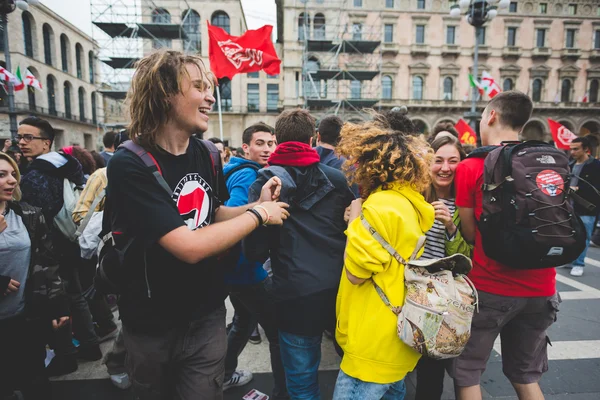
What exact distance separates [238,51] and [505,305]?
8114 mm

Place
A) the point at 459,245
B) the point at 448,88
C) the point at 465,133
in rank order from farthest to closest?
the point at 448,88
the point at 465,133
the point at 459,245

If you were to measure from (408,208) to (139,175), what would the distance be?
1.24 metres

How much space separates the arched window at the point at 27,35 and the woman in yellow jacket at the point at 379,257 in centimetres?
3822

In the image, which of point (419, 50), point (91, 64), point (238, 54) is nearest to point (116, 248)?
point (238, 54)

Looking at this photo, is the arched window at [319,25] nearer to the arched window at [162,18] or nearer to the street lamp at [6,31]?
the arched window at [162,18]

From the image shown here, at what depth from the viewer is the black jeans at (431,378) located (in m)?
2.22

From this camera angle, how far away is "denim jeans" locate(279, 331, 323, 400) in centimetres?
191

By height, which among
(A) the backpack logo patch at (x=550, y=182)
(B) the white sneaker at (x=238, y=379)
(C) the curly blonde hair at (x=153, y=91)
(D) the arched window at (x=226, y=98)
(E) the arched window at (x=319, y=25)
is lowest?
(B) the white sneaker at (x=238, y=379)

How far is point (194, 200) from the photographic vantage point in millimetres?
1625

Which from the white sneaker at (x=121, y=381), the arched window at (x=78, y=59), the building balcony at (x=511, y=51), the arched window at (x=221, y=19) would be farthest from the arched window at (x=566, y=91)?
the arched window at (x=78, y=59)

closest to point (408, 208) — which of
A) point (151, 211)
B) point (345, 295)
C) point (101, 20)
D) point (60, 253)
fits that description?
point (345, 295)

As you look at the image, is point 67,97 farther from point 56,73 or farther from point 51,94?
point 56,73

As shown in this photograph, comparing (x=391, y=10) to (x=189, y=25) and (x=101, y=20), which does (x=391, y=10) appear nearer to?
(x=189, y=25)

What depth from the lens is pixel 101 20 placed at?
20.7 metres
